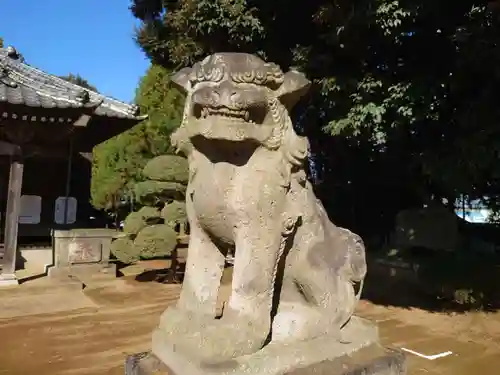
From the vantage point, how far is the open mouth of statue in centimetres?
192

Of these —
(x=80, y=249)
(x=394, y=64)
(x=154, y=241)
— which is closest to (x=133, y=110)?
(x=80, y=249)

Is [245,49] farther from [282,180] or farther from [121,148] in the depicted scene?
[121,148]

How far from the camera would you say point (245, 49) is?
22.5 ft

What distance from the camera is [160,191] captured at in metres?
7.61

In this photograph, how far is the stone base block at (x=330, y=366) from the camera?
1.92 m

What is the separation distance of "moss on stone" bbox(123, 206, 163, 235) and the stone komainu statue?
5.57 m

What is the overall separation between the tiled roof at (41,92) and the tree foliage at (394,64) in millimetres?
2154

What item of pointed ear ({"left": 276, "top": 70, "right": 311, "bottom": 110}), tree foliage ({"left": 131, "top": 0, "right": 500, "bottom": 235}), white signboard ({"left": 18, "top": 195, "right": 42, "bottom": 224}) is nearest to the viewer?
pointed ear ({"left": 276, "top": 70, "right": 311, "bottom": 110})

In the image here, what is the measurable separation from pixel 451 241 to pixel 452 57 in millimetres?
4035

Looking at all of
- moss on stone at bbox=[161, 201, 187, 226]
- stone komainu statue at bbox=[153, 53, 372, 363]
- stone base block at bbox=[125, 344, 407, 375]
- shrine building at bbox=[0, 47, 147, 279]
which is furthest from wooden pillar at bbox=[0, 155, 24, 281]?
stone komainu statue at bbox=[153, 53, 372, 363]

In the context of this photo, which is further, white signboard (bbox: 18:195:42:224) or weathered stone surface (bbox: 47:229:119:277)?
white signboard (bbox: 18:195:42:224)

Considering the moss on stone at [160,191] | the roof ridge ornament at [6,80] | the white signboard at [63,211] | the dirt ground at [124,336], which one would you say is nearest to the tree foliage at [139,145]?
the moss on stone at [160,191]

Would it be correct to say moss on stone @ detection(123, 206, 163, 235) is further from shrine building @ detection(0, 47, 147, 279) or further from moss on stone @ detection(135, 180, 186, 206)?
shrine building @ detection(0, 47, 147, 279)

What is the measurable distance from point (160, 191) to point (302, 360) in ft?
19.2
